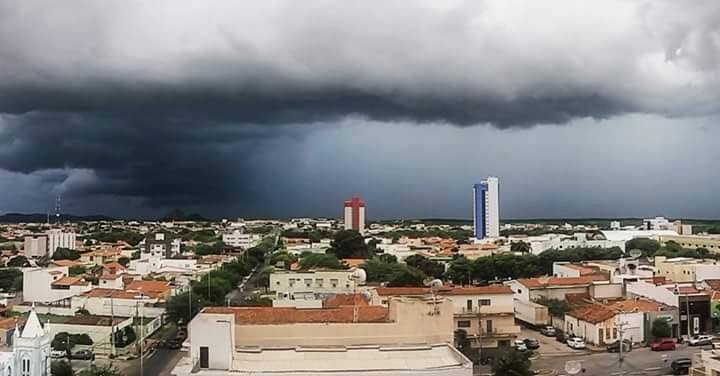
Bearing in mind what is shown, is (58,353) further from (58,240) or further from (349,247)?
(58,240)

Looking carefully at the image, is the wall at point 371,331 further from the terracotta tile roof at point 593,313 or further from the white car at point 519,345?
the terracotta tile roof at point 593,313

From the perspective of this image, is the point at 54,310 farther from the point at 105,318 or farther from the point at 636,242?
the point at 636,242

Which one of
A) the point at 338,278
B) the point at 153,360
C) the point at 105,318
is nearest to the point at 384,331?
the point at 153,360

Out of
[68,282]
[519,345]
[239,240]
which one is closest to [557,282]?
[519,345]

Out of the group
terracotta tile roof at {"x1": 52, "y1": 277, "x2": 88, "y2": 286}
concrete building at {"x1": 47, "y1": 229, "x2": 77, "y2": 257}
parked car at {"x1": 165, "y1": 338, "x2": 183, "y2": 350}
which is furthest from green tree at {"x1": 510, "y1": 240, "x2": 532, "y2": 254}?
concrete building at {"x1": 47, "y1": 229, "x2": 77, "y2": 257}

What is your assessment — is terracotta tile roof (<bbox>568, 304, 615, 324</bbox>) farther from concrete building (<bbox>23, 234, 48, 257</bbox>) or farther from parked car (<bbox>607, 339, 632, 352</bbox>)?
concrete building (<bbox>23, 234, 48, 257</bbox>)

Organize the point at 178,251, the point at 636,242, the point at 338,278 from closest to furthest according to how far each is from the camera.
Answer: the point at 338,278 → the point at 636,242 → the point at 178,251
